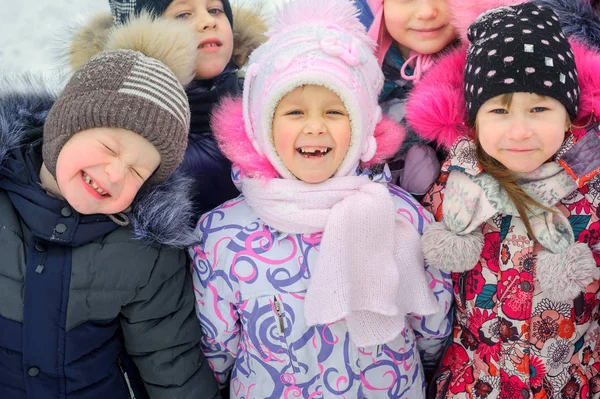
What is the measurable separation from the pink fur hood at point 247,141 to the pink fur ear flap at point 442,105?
8 centimetres

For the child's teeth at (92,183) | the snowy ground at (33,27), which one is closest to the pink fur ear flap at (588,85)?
the child's teeth at (92,183)

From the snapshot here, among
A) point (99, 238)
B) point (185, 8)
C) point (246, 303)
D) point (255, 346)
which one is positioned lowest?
point (255, 346)

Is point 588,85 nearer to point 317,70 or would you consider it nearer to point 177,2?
point 317,70

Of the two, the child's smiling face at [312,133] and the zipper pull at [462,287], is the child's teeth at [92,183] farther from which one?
the zipper pull at [462,287]

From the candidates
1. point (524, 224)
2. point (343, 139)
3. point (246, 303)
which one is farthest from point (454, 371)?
point (343, 139)

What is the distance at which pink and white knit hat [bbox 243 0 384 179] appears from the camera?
176 centimetres

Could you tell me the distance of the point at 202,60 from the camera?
2293mm

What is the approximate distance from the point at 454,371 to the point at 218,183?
1.12 meters

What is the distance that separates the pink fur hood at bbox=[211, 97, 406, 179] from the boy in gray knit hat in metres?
0.19

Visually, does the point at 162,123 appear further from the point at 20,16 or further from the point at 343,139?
the point at 20,16

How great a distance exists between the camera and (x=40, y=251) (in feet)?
5.56

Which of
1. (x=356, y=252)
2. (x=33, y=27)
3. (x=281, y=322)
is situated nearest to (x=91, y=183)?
(x=281, y=322)

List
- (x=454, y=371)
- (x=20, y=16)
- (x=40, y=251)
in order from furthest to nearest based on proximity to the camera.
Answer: (x=20, y=16) → (x=454, y=371) → (x=40, y=251)

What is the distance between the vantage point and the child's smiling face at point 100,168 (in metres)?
1.66
